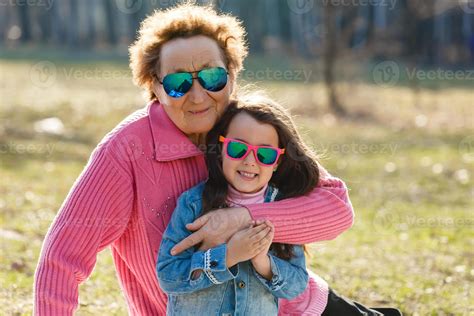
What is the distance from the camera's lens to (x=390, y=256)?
6.58m

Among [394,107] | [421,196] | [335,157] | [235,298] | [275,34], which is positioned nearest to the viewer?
[235,298]

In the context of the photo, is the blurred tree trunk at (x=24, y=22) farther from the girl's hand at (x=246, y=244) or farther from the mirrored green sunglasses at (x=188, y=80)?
the girl's hand at (x=246, y=244)

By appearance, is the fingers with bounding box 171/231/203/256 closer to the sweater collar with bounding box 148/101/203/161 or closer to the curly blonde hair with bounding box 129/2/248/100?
the sweater collar with bounding box 148/101/203/161

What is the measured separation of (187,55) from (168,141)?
36 cm

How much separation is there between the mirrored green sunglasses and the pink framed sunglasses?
0.29m

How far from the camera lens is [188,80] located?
319cm

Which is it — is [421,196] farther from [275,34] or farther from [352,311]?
[275,34]

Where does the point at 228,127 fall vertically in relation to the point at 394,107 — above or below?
above

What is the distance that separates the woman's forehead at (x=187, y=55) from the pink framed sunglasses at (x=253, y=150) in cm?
37

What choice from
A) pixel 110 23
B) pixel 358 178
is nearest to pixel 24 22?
pixel 110 23

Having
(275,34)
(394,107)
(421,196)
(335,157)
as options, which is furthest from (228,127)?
(275,34)

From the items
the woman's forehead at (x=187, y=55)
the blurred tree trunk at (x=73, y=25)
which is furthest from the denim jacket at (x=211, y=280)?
the blurred tree trunk at (x=73, y=25)

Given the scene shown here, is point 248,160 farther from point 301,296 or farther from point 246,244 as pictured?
point 301,296

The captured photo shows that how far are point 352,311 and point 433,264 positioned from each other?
3021 mm
